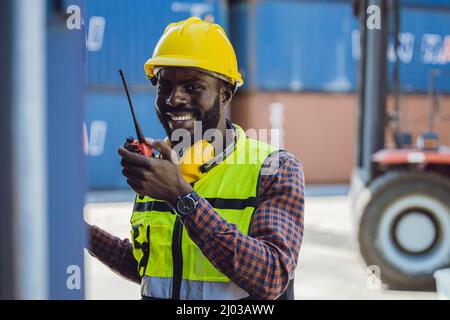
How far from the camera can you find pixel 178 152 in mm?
1237

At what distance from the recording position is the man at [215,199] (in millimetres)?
1231

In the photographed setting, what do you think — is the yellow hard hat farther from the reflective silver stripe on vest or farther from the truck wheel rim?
the truck wheel rim

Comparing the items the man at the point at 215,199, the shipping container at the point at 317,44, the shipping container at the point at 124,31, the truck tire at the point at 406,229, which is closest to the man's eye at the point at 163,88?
the man at the point at 215,199

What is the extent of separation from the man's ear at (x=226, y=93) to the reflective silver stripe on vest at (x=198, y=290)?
0.36 m

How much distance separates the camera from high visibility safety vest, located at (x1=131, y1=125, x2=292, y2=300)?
1.28 meters

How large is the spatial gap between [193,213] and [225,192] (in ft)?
0.58

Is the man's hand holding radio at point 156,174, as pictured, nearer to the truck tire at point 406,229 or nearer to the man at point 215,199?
the man at point 215,199

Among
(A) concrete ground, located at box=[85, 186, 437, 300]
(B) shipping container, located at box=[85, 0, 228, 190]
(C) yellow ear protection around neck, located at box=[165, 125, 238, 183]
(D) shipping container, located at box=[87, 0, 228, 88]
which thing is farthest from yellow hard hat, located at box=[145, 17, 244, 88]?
(B) shipping container, located at box=[85, 0, 228, 190]

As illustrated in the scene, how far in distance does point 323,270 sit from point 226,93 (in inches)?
183

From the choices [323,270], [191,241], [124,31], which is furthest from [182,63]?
[124,31]

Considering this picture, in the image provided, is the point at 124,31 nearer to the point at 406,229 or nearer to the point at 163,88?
the point at 406,229

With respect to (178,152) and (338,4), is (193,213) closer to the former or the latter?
(178,152)

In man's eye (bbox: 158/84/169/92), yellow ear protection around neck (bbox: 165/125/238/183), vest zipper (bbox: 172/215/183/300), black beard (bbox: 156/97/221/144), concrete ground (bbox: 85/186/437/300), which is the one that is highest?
man's eye (bbox: 158/84/169/92)

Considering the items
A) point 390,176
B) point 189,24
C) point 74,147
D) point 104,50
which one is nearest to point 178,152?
point 189,24
